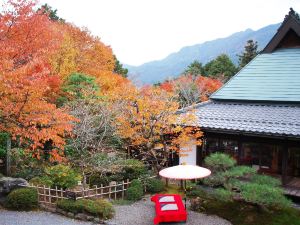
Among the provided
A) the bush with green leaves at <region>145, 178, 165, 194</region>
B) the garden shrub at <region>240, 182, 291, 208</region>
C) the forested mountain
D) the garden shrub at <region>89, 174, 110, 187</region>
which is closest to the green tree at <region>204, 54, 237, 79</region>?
the bush with green leaves at <region>145, 178, 165, 194</region>

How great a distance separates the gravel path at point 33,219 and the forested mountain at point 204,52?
5060 inches

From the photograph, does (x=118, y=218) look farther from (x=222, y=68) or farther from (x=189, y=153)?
(x=222, y=68)

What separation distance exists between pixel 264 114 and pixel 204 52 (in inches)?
7011

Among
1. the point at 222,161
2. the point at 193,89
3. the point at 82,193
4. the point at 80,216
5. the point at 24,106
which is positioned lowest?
the point at 80,216

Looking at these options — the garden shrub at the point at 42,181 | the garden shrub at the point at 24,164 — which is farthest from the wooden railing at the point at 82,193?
the garden shrub at the point at 24,164

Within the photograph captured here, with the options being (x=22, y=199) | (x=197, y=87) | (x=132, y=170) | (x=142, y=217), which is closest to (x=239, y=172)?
(x=142, y=217)

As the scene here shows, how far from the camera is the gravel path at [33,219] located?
37.9 ft

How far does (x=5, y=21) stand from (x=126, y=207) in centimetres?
1135

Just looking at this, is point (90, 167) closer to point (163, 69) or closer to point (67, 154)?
point (67, 154)

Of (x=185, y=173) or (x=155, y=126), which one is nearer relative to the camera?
(x=185, y=173)

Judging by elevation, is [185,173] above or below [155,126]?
below

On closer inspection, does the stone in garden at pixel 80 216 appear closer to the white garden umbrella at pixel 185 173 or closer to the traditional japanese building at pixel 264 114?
the white garden umbrella at pixel 185 173

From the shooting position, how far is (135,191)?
46.6 ft

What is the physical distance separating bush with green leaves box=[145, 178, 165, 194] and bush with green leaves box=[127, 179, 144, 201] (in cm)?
75
